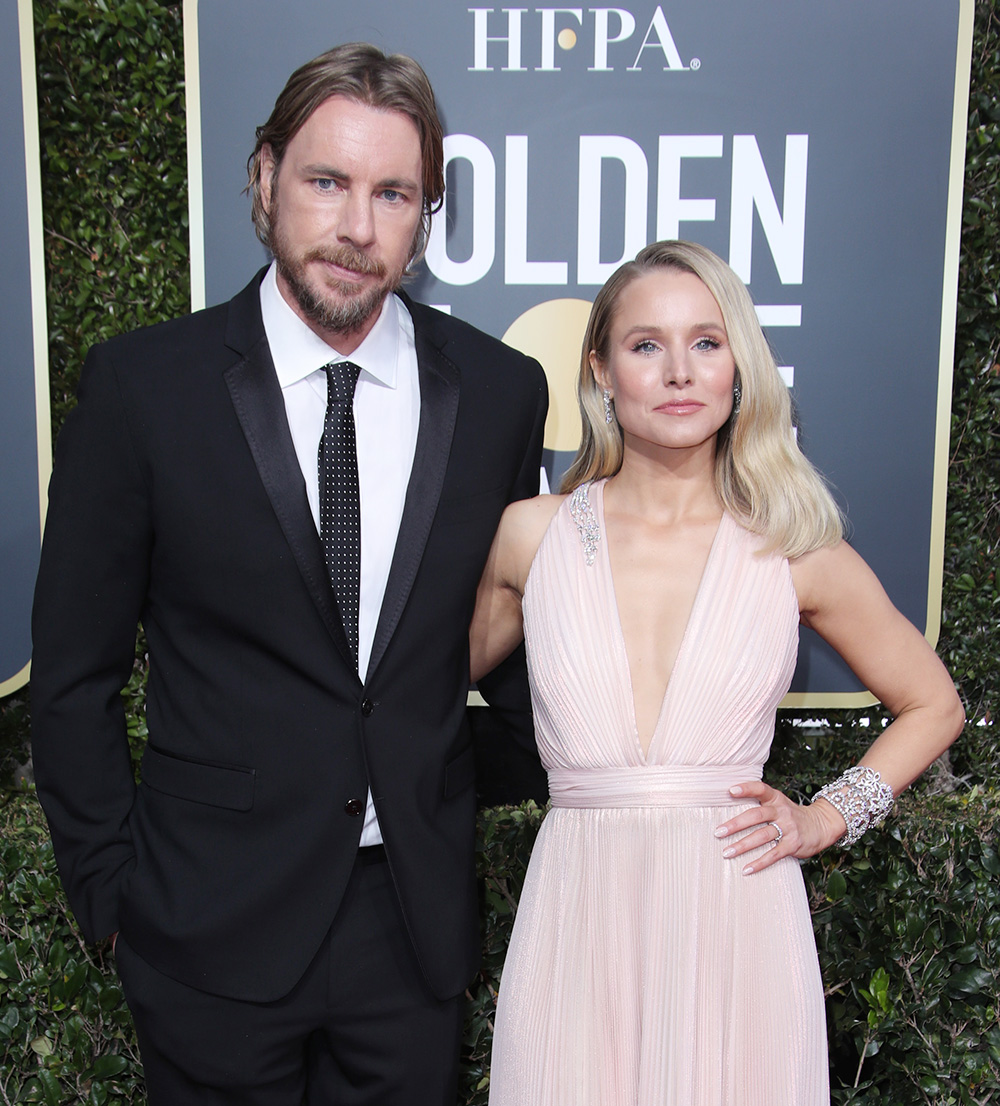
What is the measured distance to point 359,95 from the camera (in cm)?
176

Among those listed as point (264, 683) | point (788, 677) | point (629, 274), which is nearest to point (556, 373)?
point (629, 274)

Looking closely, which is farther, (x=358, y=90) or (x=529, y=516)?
Answer: (x=529, y=516)

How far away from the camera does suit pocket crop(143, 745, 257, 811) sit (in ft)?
5.55


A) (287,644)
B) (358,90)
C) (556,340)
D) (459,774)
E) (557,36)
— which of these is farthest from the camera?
(556,340)

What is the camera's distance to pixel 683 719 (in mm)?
1775

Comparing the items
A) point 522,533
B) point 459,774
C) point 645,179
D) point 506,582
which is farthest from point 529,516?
point 645,179

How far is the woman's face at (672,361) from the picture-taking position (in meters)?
1.79

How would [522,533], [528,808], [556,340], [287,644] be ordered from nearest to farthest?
[287,644] < [522,533] < [528,808] < [556,340]

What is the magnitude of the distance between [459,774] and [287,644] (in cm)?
44

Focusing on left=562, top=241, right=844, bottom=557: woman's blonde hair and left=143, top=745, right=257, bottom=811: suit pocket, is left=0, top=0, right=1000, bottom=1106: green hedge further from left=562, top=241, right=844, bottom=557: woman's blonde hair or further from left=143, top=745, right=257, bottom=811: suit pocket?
left=562, top=241, right=844, bottom=557: woman's blonde hair

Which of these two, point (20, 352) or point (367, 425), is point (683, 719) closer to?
point (367, 425)

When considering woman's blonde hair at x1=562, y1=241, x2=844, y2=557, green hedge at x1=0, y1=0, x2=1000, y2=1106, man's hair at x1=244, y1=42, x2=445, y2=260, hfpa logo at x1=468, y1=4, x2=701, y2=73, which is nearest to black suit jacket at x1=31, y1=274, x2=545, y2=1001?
man's hair at x1=244, y1=42, x2=445, y2=260

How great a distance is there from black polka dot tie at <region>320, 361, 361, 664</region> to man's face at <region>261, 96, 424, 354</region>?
0.20m

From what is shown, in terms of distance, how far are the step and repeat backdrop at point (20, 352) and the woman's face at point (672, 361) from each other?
1.70 meters
